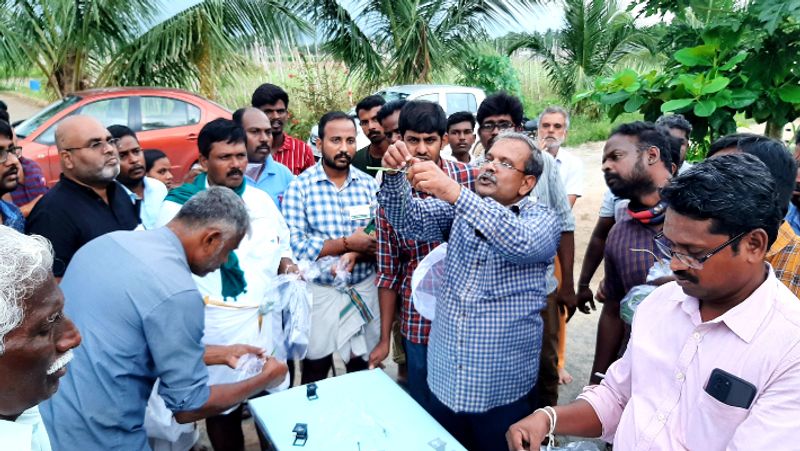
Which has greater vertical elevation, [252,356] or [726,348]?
[726,348]

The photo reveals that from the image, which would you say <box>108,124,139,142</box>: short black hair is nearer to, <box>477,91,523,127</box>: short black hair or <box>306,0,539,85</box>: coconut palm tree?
<box>477,91,523,127</box>: short black hair

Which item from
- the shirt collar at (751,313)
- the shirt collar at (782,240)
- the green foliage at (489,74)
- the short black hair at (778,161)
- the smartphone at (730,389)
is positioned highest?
the green foliage at (489,74)

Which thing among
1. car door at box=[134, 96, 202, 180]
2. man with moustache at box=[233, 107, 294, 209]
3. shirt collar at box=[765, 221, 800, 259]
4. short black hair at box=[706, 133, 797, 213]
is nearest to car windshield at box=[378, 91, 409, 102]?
car door at box=[134, 96, 202, 180]

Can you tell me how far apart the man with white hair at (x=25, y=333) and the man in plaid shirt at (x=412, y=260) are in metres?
1.73

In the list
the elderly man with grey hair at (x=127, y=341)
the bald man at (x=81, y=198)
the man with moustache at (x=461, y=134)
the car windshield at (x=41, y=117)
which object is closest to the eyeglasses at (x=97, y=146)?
the bald man at (x=81, y=198)

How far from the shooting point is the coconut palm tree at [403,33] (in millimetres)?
10664

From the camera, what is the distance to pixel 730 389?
1289 mm

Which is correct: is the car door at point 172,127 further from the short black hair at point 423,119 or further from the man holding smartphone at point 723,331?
the man holding smartphone at point 723,331

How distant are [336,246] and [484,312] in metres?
1.14

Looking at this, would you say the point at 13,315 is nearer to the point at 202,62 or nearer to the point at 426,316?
the point at 426,316

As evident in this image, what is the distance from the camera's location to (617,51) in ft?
53.2

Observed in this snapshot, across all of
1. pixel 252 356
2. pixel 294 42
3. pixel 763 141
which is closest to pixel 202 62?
pixel 294 42

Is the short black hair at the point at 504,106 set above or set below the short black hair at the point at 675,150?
above

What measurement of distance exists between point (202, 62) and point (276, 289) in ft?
21.9
